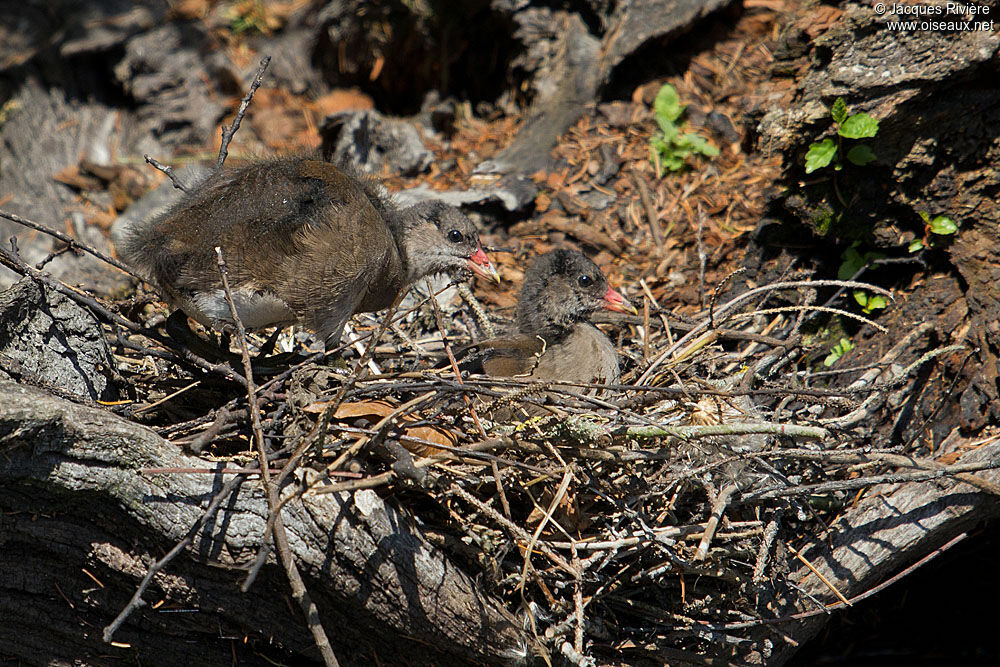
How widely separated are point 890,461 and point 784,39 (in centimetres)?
270

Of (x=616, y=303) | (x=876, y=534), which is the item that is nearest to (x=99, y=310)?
(x=616, y=303)

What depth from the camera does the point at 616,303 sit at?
177 inches

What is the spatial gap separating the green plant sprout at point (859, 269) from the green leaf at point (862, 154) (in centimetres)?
47

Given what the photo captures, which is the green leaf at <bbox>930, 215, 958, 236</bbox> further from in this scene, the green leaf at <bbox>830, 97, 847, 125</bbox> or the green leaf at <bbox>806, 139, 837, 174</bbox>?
the green leaf at <bbox>830, 97, 847, 125</bbox>

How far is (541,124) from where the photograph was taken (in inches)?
241

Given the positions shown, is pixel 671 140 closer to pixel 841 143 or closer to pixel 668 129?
pixel 668 129

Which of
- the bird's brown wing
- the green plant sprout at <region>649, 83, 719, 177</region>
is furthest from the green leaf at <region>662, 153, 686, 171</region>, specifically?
the bird's brown wing

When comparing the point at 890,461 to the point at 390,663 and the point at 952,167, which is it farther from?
the point at 390,663

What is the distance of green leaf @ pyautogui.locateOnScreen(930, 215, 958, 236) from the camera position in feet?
13.7

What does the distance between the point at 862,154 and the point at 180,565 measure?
3739mm

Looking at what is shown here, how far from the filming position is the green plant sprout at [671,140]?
564 cm

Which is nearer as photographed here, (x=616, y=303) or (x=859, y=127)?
(x=859, y=127)

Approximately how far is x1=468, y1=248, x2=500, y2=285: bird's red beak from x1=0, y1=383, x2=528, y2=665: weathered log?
1.97 meters

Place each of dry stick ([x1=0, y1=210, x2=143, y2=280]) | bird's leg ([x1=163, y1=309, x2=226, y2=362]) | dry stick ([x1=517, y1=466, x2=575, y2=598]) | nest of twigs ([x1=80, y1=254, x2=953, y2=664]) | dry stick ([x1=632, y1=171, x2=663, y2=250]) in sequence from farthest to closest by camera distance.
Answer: dry stick ([x1=632, y1=171, x2=663, y2=250]), bird's leg ([x1=163, y1=309, x2=226, y2=362]), dry stick ([x1=0, y1=210, x2=143, y2=280]), nest of twigs ([x1=80, y1=254, x2=953, y2=664]), dry stick ([x1=517, y1=466, x2=575, y2=598])
